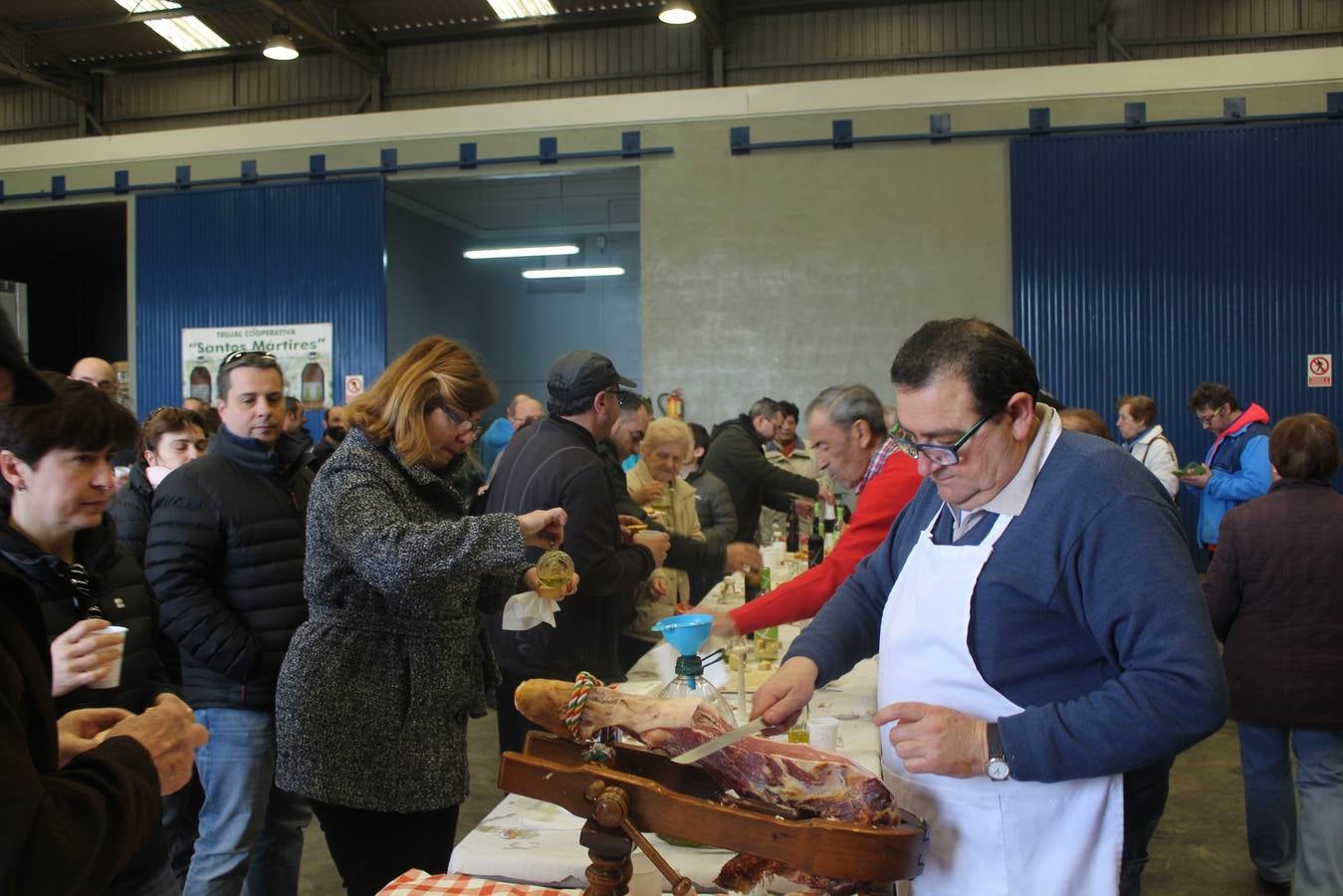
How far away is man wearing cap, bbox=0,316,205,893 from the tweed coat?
2.71 ft

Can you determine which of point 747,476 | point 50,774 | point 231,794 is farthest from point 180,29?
point 50,774

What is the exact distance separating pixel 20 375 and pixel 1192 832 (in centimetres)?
467

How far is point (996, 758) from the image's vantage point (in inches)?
55.1

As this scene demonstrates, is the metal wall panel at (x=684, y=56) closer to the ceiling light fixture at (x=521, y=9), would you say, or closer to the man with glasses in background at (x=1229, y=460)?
the ceiling light fixture at (x=521, y=9)

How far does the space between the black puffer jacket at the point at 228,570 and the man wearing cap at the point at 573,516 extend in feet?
2.06

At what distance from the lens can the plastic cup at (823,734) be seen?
227 centimetres

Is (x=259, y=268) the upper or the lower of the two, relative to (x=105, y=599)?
upper

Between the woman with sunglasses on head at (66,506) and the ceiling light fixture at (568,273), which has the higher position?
the ceiling light fixture at (568,273)

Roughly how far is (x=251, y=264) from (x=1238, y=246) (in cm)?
1040

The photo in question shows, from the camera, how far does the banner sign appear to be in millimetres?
11711

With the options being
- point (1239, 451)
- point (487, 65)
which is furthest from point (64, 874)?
point (487, 65)

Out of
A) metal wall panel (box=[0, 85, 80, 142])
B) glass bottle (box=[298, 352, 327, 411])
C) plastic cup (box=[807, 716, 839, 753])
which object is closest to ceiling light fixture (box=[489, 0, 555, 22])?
glass bottle (box=[298, 352, 327, 411])

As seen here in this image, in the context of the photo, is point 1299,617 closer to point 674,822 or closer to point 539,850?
point 539,850

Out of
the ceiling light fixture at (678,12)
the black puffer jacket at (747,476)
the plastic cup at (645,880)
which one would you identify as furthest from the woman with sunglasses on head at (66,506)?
the ceiling light fixture at (678,12)
